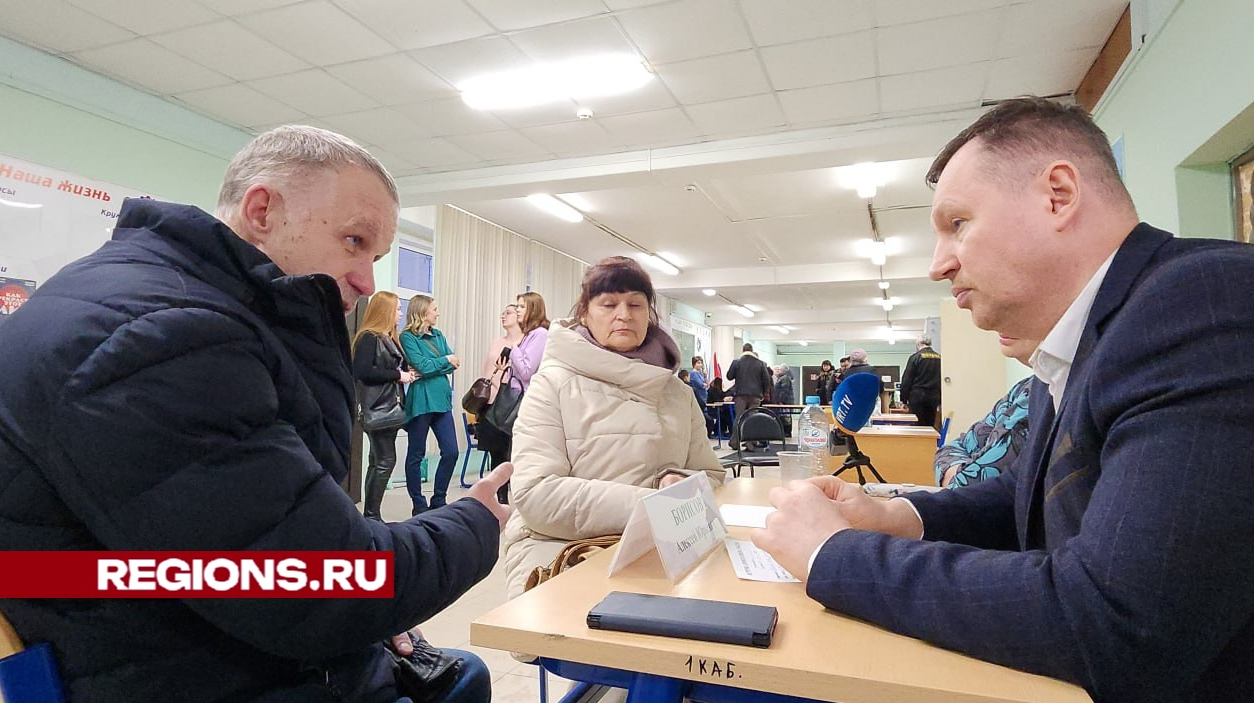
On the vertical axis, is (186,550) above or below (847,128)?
below

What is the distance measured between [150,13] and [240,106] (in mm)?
1026

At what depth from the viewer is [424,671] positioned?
0.88 meters

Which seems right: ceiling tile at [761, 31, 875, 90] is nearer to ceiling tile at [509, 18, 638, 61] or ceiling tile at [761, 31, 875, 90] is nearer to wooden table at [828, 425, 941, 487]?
ceiling tile at [509, 18, 638, 61]

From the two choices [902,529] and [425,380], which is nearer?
[902,529]

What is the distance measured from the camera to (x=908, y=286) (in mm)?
10711

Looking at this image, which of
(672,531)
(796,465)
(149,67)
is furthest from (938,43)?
(149,67)

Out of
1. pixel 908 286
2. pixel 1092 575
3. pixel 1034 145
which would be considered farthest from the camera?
pixel 908 286

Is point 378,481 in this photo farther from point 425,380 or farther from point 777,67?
point 777,67

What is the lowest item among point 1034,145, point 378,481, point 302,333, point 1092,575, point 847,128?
point 378,481

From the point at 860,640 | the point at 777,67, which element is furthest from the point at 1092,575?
the point at 777,67

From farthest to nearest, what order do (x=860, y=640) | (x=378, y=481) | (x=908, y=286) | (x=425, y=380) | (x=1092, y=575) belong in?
(x=908, y=286)
(x=425, y=380)
(x=378, y=481)
(x=860, y=640)
(x=1092, y=575)

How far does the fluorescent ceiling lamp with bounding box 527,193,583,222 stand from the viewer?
20.2ft

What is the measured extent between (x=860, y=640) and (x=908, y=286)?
11149 mm

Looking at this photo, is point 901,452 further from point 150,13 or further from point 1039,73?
point 150,13
